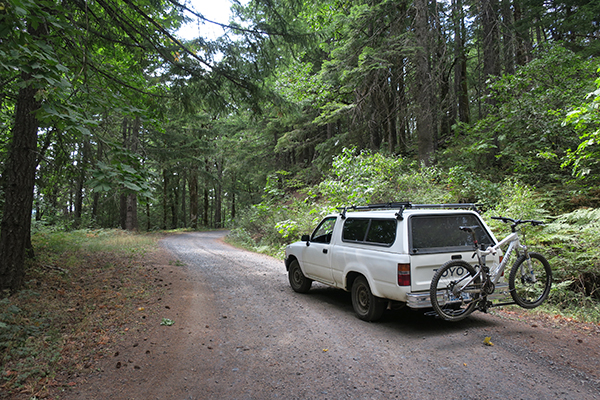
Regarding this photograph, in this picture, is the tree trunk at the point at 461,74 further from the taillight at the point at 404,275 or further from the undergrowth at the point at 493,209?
the taillight at the point at 404,275

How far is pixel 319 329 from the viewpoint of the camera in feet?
17.2

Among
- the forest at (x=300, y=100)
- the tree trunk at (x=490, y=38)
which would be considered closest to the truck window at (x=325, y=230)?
the forest at (x=300, y=100)

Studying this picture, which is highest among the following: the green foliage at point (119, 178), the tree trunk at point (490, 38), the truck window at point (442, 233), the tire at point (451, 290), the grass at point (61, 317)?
the tree trunk at point (490, 38)

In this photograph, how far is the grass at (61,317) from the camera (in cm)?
389

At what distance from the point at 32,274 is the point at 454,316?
8794 millimetres

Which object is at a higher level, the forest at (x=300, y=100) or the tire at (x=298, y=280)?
the forest at (x=300, y=100)

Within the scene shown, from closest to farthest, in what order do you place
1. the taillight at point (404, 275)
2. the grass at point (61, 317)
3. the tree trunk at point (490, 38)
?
the grass at point (61, 317) → the taillight at point (404, 275) → the tree trunk at point (490, 38)

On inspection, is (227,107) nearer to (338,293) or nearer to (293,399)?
(338,293)

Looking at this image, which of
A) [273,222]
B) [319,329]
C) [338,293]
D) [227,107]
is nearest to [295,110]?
[227,107]

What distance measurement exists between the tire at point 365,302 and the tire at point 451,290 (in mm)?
963

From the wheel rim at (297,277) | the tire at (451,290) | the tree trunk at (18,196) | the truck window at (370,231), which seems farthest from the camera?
the wheel rim at (297,277)

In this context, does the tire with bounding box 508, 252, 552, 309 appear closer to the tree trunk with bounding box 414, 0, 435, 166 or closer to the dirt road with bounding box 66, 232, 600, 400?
the dirt road with bounding box 66, 232, 600, 400

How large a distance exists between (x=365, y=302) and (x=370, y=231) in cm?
121

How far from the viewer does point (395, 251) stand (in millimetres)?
4980
